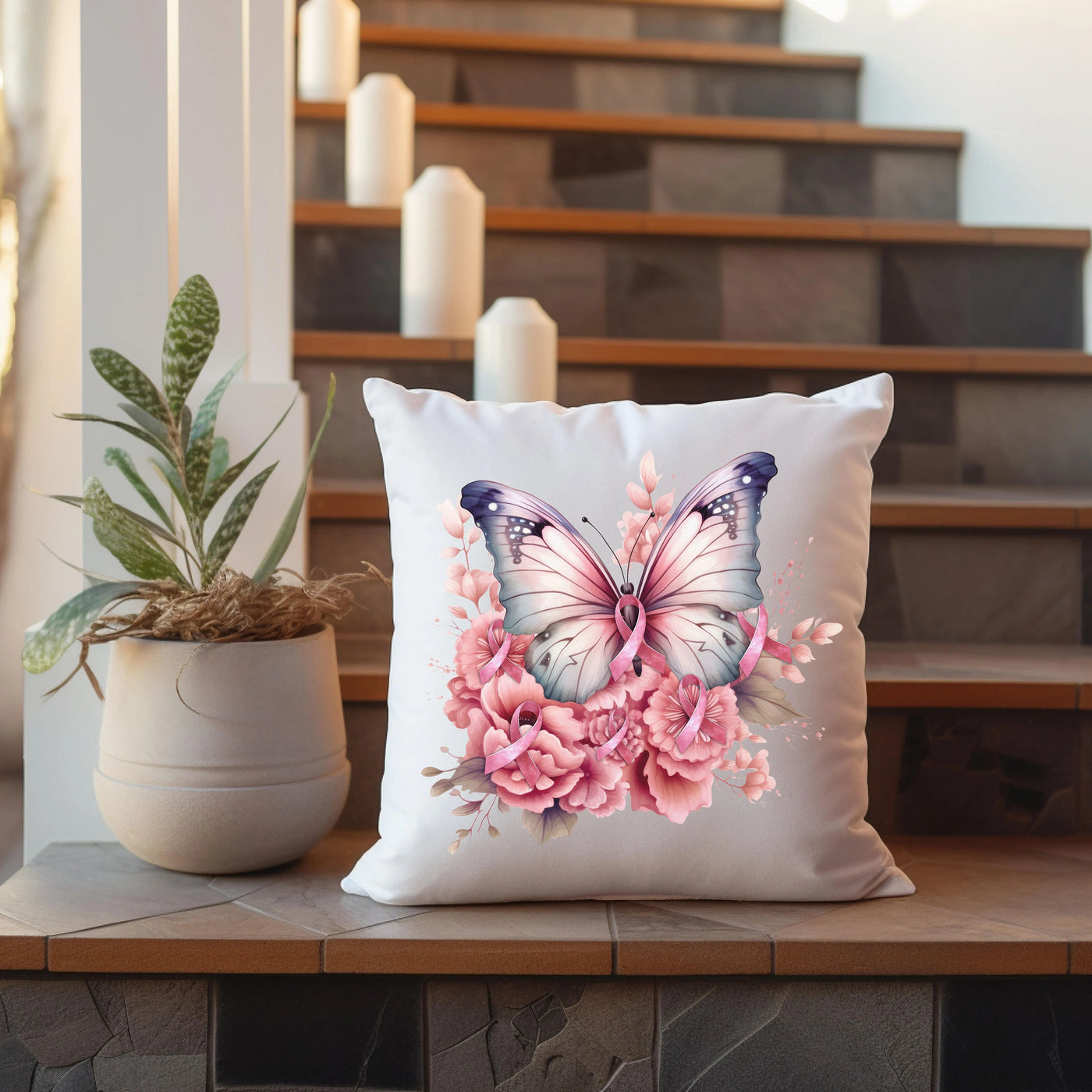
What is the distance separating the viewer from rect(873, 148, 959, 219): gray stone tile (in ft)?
6.47

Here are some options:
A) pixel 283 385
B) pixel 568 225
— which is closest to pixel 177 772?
pixel 283 385

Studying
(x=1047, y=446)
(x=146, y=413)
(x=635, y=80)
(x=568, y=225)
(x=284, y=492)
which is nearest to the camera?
(x=146, y=413)

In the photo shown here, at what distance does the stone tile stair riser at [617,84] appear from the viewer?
83.5 inches

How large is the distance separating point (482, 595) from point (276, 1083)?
1.31ft

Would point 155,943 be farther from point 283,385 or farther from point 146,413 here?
point 283,385

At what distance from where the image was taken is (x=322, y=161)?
6.01 feet

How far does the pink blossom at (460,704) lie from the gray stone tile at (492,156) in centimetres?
130

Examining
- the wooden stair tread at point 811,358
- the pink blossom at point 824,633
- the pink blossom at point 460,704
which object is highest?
the wooden stair tread at point 811,358

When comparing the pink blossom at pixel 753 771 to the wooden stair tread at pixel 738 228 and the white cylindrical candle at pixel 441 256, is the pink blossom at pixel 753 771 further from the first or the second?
the wooden stair tread at pixel 738 228

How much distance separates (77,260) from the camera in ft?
3.86

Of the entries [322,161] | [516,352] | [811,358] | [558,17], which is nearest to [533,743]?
[516,352]

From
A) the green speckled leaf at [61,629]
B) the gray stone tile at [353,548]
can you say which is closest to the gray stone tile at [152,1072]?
the green speckled leaf at [61,629]

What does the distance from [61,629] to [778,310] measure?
4.06 ft

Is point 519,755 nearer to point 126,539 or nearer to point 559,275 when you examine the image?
point 126,539
